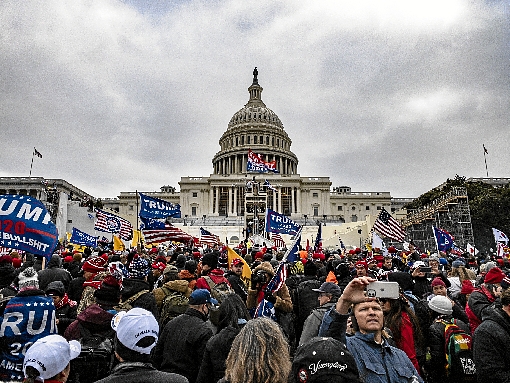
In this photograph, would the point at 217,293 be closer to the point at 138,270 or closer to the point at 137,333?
the point at 138,270

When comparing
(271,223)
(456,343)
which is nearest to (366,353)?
(456,343)

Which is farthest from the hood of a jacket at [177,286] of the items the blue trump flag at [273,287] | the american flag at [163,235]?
the american flag at [163,235]

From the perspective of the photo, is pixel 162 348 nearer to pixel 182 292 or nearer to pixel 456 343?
pixel 182 292

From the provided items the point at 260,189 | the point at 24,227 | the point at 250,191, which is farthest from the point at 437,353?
the point at 260,189

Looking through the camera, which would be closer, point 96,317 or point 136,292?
point 96,317

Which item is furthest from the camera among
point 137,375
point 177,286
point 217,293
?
point 177,286

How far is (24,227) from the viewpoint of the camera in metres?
6.93

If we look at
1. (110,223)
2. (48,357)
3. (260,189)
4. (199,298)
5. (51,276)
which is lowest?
(48,357)

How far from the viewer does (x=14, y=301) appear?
384 centimetres

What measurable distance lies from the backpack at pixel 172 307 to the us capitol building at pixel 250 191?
47698 millimetres

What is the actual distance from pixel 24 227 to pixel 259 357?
19.6 ft

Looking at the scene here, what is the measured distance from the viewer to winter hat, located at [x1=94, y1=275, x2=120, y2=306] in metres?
4.45

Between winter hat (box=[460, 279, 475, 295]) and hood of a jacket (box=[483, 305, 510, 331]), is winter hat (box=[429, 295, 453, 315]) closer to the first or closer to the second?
hood of a jacket (box=[483, 305, 510, 331])

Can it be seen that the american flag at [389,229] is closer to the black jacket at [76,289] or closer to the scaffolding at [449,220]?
the black jacket at [76,289]
